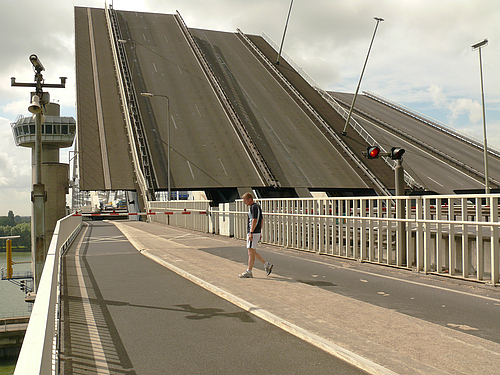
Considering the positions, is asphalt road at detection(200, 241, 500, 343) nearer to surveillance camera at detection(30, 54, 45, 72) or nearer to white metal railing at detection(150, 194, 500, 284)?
white metal railing at detection(150, 194, 500, 284)

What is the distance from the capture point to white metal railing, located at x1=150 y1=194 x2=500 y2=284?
841 centimetres

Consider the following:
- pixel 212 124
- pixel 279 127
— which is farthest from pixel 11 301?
pixel 279 127

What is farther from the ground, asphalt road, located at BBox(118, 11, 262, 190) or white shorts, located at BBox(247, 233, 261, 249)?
asphalt road, located at BBox(118, 11, 262, 190)

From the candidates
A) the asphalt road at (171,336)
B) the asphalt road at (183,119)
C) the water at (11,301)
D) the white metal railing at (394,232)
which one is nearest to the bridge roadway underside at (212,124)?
the asphalt road at (183,119)

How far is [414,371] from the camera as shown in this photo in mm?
3885

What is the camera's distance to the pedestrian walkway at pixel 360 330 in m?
4.10

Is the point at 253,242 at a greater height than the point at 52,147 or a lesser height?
lesser

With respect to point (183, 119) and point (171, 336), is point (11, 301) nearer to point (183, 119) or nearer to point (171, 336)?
point (183, 119)

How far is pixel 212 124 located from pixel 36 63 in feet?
79.8

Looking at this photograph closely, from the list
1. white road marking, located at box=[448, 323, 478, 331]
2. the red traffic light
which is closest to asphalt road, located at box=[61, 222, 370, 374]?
white road marking, located at box=[448, 323, 478, 331]

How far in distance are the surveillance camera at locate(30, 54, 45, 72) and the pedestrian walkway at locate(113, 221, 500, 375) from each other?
11.0 m

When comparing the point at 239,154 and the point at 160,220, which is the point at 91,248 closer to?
the point at 160,220

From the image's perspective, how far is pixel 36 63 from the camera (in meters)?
15.5

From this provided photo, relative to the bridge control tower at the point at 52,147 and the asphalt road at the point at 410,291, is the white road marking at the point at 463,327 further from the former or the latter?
the bridge control tower at the point at 52,147
